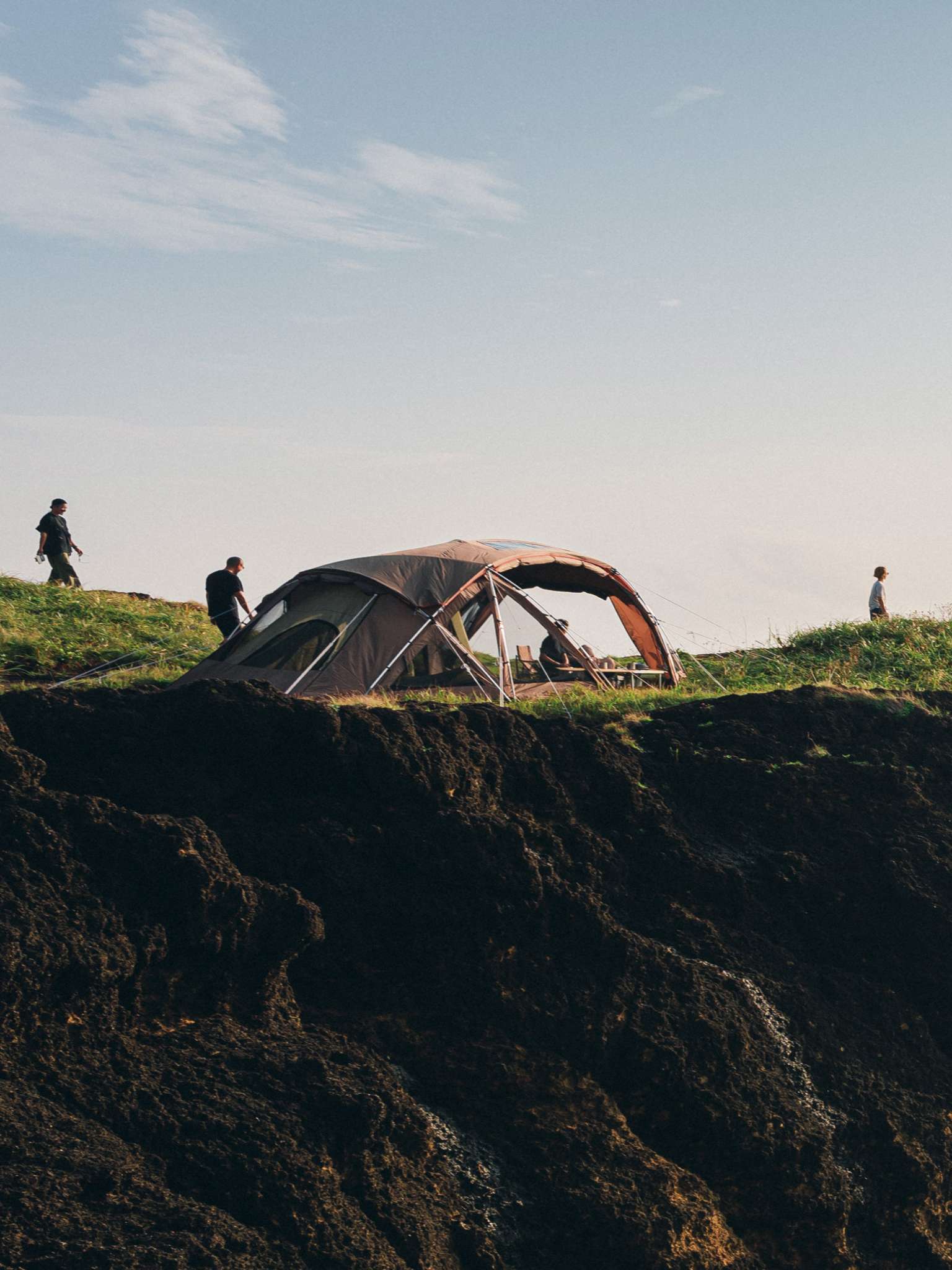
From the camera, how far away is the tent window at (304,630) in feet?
42.6

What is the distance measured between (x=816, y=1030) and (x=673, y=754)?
269 centimetres

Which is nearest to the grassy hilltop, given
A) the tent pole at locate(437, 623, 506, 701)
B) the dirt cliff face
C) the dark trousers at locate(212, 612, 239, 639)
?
the tent pole at locate(437, 623, 506, 701)

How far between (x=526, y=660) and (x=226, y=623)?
593 cm

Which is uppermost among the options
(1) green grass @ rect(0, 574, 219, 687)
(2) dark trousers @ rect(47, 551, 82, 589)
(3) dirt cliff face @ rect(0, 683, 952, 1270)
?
(2) dark trousers @ rect(47, 551, 82, 589)

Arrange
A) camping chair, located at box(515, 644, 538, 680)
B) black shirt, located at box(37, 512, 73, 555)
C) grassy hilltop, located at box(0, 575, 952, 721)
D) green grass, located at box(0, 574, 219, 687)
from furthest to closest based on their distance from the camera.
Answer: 1. black shirt, located at box(37, 512, 73, 555)
2. green grass, located at box(0, 574, 219, 687)
3. grassy hilltop, located at box(0, 575, 952, 721)
4. camping chair, located at box(515, 644, 538, 680)

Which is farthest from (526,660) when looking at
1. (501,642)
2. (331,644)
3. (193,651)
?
(193,651)

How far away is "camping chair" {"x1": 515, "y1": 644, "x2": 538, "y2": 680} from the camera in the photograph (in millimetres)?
13328

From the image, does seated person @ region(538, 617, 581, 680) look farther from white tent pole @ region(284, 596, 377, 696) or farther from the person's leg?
the person's leg

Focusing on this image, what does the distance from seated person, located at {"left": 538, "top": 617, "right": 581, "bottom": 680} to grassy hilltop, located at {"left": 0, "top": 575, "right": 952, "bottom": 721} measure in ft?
0.83

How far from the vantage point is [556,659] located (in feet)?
44.9

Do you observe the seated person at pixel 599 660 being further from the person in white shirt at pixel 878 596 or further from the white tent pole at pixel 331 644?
the person in white shirt at pixel 878 596

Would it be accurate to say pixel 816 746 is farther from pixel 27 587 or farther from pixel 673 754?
pixel 27 587

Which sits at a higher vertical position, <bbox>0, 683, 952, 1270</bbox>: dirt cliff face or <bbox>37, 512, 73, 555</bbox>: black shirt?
<bbox>37, 512, 73, 555</bbox>: black shirt

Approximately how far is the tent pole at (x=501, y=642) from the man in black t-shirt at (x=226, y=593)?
5235 mm
